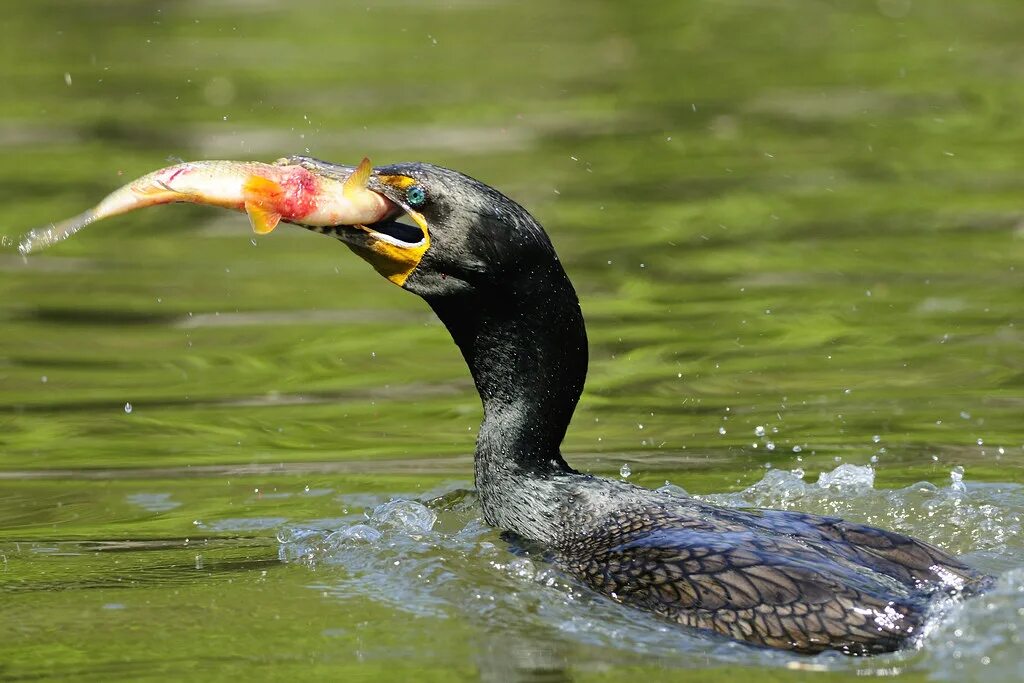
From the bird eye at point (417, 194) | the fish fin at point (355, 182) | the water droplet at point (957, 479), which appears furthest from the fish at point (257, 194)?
the water droplet at point (957, 479)

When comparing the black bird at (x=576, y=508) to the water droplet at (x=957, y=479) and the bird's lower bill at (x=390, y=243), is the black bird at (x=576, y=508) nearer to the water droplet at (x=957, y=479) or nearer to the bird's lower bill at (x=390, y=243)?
the bird's lower bill at (x=390, y=243)

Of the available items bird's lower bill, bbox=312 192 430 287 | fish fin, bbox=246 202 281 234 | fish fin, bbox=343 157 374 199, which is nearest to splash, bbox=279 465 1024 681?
bird's lower bill, bbox=312 192 430 287

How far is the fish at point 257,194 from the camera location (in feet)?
21.2

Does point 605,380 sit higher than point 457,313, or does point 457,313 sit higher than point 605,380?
Result: point 457,313

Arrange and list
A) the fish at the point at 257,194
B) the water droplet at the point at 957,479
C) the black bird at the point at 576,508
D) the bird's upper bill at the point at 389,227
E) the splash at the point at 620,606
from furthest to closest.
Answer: the water droplet at the point at 957,479
the bird's upper bill at the point at 389,227
the fish at the point at 257,194
the black bird at the point at 576,508
the splash at the point at 620,606

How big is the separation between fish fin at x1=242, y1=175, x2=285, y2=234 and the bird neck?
78 cm

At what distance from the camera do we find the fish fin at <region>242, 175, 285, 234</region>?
6.52 meters

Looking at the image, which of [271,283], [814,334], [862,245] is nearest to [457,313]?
[814,334]

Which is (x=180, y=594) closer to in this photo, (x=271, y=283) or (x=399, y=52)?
(x=271, y=283)

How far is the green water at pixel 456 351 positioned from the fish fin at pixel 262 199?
4.78 ft

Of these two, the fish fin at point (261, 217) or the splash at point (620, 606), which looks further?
the fish fin at point (261, 217)

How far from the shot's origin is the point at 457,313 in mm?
7039

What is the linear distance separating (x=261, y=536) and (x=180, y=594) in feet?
2.68

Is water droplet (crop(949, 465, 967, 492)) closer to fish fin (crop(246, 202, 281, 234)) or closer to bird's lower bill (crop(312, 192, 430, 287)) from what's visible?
bird's lower bill (crop(312, 192, 430, 287))
